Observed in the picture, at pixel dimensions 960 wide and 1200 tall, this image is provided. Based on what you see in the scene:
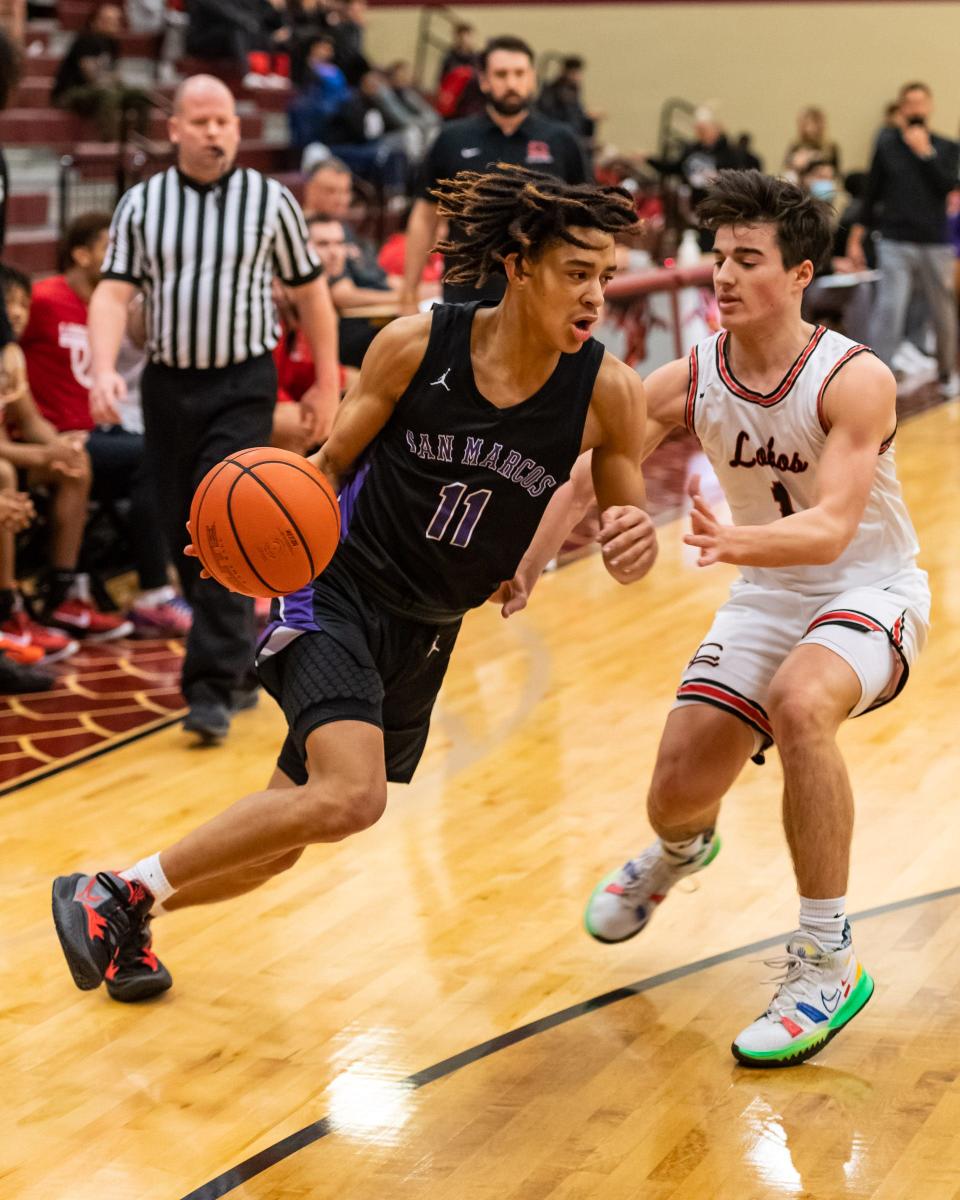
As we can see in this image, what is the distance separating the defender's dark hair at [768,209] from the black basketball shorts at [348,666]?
1.02m

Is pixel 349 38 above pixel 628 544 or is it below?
above

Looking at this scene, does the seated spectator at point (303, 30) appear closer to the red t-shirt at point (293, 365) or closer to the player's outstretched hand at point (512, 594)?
the red t-shirt at point (293, 365)

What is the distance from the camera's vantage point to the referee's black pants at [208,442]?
5.62 meters

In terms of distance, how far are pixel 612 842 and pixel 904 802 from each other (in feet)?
2.96

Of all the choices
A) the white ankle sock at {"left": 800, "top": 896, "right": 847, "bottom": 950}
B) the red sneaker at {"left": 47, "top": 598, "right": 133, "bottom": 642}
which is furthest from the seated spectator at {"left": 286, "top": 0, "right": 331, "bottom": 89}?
the white ankle sock at {"left": 800, "top": 896, "right": 847, "bottom": 950}

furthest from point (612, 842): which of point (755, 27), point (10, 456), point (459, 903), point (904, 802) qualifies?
point (755, 27)

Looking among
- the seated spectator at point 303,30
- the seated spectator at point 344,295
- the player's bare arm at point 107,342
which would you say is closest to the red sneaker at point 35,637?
the player's bare arm at point 107,342

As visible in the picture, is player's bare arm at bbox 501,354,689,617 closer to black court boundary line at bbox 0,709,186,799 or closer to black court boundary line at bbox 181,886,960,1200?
black court boundary line at bbox 181,886,960,1200

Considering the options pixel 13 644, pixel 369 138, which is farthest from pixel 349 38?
pixel 13 644

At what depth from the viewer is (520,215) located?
11.2 feet

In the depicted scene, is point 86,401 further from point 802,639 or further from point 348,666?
point 802,639

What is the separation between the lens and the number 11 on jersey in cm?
351

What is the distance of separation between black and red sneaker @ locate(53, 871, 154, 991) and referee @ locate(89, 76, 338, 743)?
78.1 inches

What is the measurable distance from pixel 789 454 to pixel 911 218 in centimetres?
916
